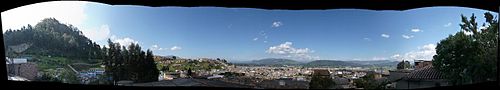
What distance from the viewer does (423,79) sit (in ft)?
3.85

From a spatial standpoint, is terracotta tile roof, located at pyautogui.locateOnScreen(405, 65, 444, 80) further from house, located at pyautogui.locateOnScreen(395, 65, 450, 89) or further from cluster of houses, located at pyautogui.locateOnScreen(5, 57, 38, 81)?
cluster of houses, located at pyautogui.locateOnScreen(5, 57, 38, 81)

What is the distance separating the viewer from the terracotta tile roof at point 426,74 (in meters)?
1.20

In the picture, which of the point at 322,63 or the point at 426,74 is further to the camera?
the point at 322,63

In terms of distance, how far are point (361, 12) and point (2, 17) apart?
0.96 m

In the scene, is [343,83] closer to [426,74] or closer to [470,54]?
[426,74]

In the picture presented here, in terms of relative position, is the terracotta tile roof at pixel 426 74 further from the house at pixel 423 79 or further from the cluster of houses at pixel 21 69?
the cluster of houses at pixel 21 69

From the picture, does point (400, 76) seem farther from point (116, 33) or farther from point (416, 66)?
point (116, 33)

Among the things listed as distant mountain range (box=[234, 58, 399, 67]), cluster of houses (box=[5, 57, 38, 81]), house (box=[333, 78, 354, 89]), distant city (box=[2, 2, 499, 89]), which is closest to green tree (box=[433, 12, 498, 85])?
distant city (box=[2, 2, 499, 89])

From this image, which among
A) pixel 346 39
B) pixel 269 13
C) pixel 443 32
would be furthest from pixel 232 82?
pixel 443 32

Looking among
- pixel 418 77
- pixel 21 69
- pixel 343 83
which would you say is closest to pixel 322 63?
pixel 343 83

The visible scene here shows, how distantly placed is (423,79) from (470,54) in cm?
17

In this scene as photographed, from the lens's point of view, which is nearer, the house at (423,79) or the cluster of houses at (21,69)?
the house at (423,79)

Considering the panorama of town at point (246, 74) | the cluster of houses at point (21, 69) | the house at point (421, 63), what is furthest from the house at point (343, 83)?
the cluster of houses at point (21, 69)

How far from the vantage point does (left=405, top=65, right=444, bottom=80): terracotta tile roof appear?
3.94ft
